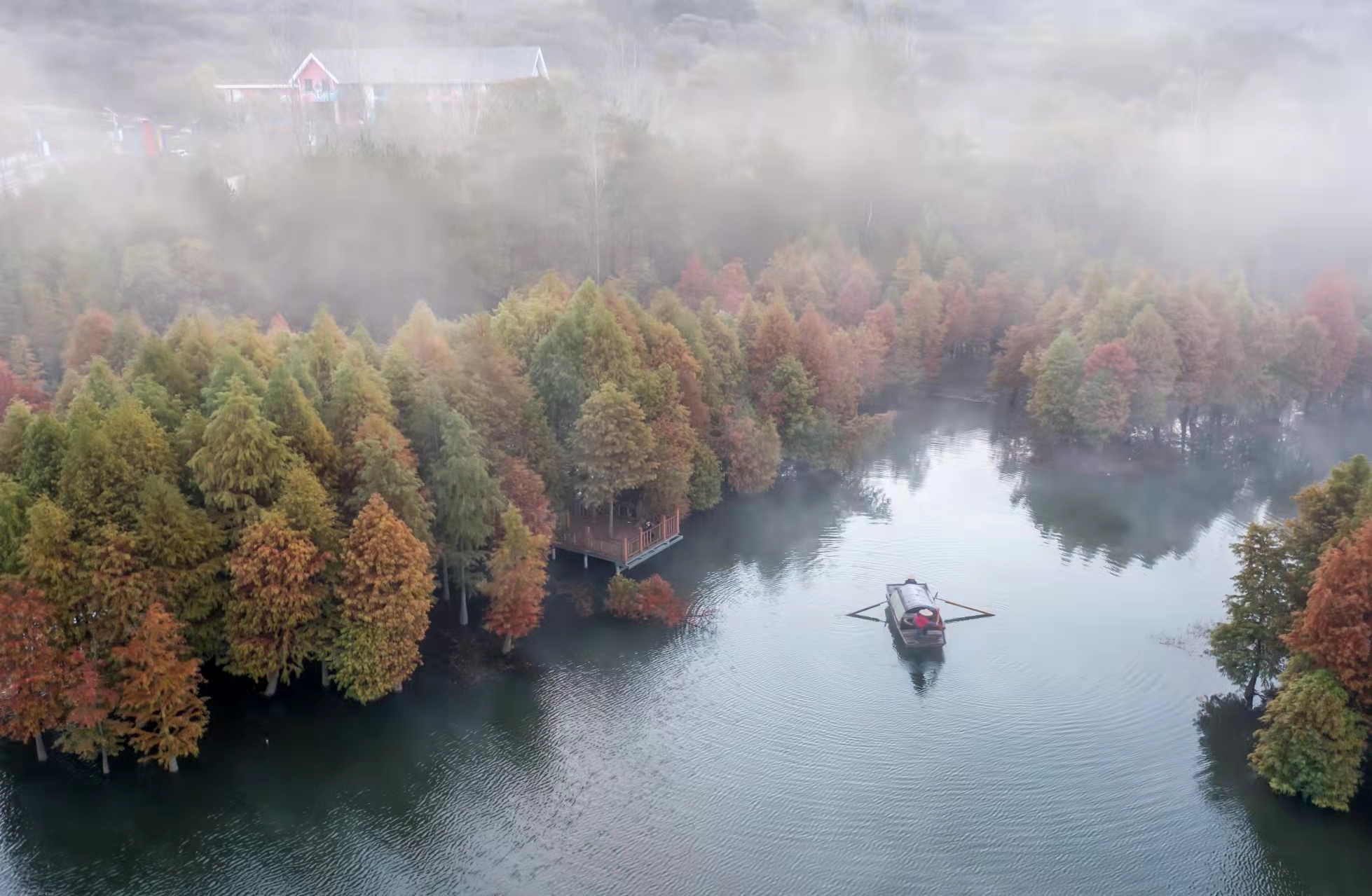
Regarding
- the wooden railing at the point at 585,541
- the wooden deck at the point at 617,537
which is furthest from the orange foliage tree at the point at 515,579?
the wooden deck at the point at 617,537

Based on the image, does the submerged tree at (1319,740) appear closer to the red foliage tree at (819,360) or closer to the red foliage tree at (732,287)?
the red foliage tree at (819,360)

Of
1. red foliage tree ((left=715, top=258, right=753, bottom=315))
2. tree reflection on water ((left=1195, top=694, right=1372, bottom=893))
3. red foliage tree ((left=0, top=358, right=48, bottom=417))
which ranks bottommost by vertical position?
tree reflection on water ((left=1195, top=694, right=1372, bottom=893))

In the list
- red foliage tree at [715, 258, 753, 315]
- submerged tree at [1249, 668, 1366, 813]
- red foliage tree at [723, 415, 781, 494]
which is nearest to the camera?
submerged tree at [1249, 668, 1366, 813]

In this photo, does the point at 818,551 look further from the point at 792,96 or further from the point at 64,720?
the point at 792,96

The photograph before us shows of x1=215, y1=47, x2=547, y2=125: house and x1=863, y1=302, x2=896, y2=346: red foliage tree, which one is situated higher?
x1=215, y1=47, x2=547, y2=125: house

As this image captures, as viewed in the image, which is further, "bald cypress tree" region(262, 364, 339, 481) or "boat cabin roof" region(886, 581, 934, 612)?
"boat cabin roof" region(886, 581, 934, 612)

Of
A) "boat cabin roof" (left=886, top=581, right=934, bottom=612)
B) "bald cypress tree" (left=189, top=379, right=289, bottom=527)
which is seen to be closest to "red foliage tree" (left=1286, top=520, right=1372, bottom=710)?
"boat cabin roof" (left=886, top=581, right=934, bottom=612)

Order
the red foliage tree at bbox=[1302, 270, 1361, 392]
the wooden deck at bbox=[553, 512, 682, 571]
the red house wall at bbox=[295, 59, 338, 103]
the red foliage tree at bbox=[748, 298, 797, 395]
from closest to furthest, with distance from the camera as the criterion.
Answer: the wooden deck at bbox=[553, 512, 682, 571], the red foliage tree at bbox=[748, 298, 797, 395], the red foliage tree at bbox=[1302, 270, 1361, 392], the red house wall at bbox=[295, 59, 338, 103]

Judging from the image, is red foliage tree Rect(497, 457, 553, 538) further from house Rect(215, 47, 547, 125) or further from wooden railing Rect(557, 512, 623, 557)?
house Rect(215, 47, 547, 125)
